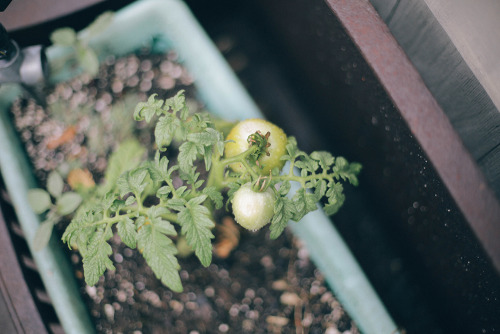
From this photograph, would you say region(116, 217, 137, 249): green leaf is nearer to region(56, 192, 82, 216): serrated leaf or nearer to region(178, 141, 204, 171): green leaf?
region(178, 141, 204, 171): green leaf

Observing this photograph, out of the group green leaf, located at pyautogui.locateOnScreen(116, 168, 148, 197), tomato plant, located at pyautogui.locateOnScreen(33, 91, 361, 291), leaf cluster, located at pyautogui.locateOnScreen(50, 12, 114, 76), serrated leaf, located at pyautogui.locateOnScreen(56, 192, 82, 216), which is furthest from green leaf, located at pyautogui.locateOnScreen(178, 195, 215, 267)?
leaf cluster, located at pyautogui.locateOnScreen(50, 12, 114, 76)

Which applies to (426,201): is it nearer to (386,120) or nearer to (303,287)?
(386,120)

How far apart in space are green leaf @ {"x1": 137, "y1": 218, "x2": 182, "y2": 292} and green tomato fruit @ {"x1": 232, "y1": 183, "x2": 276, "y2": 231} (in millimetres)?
144

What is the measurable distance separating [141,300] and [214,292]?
0.21m

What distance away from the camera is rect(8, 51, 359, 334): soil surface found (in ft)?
3.17

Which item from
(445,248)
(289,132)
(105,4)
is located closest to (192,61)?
(105,4)

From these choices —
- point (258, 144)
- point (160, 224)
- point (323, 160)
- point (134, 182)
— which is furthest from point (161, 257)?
point (323, 160)

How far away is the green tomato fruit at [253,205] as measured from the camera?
62 cm

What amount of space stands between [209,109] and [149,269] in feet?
1.75

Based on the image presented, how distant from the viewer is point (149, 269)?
3.22 feet

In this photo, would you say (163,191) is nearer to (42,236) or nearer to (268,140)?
(268,140)

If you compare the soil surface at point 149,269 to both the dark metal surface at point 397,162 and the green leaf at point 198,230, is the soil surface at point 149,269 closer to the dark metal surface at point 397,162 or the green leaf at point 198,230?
the dark metal surface at point 397,162

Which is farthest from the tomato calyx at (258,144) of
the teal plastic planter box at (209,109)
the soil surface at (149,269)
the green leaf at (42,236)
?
the green leaf at (42,236)

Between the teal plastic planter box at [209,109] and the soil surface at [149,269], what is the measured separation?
0.06 m
